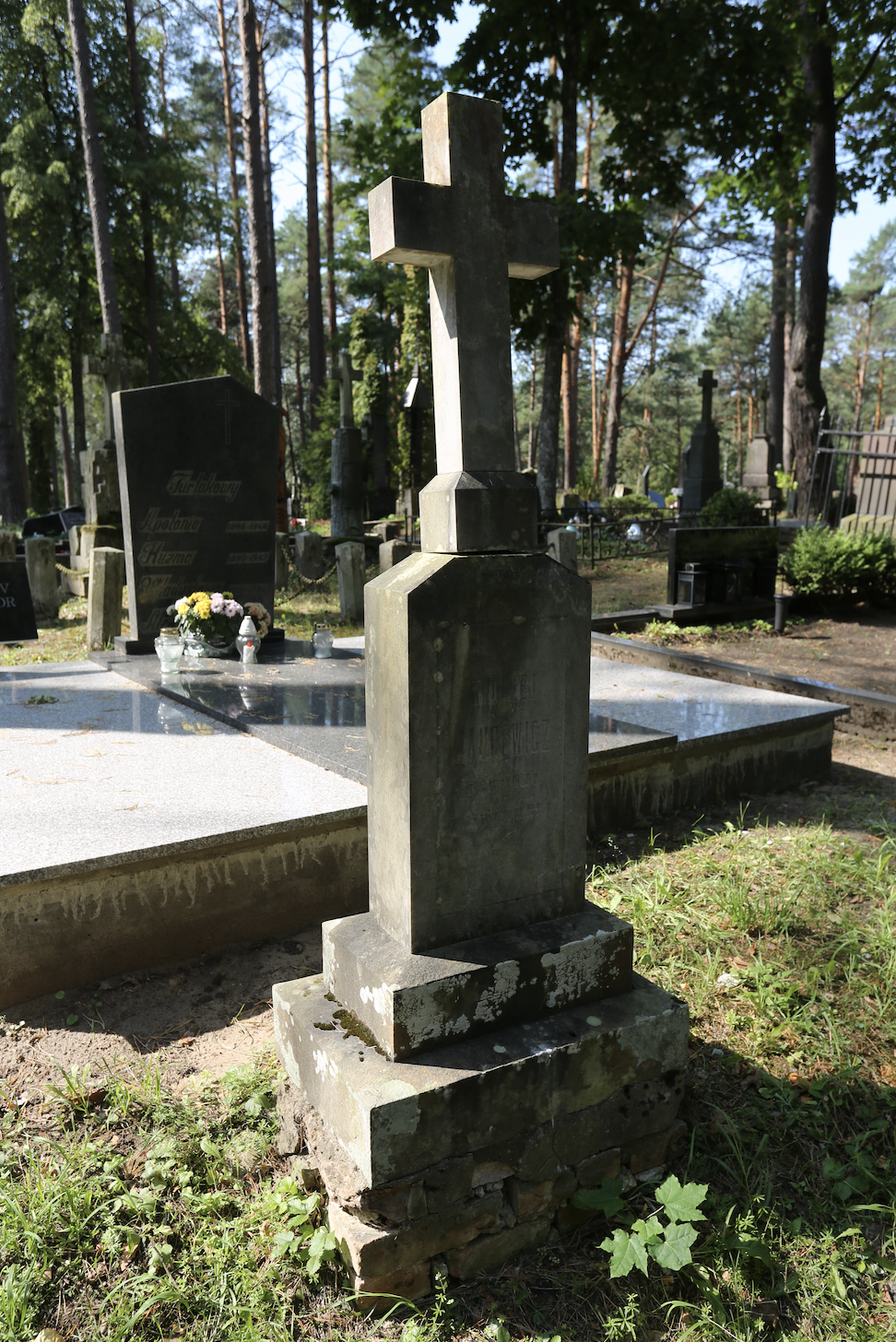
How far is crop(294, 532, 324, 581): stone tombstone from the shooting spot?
41.8 ft

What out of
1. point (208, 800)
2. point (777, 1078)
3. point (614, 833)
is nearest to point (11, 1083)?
point (208, 800)

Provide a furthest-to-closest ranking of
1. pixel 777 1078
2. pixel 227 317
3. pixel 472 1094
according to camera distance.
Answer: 1. pixel 227 317
2. pixel 777 1078
3. pixel 472 1094

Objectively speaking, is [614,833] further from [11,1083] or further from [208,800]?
[11,1083]

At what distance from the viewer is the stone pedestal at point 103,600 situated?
28.2ft

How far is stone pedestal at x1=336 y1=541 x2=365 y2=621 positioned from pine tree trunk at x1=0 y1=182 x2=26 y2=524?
1001 cm

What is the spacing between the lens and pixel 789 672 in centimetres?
772

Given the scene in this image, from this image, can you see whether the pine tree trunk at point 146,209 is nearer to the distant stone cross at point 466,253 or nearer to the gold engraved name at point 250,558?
the gold engraved name at point 250,558

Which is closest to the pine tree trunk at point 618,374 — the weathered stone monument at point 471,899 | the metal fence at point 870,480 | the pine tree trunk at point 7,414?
the metal fence at point 870,480

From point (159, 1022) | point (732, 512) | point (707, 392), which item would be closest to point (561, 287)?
point (732, 512)

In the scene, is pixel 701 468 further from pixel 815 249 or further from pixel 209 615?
pixel 209 615

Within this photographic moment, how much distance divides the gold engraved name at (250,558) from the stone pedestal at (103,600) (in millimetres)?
1616

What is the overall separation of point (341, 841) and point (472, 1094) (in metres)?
1.80

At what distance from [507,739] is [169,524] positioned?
5788 mm

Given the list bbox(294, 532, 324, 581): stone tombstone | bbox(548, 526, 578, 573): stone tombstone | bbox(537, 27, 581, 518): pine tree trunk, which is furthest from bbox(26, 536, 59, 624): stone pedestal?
bbox(537, 27, 581, 518): pine tree trunk
